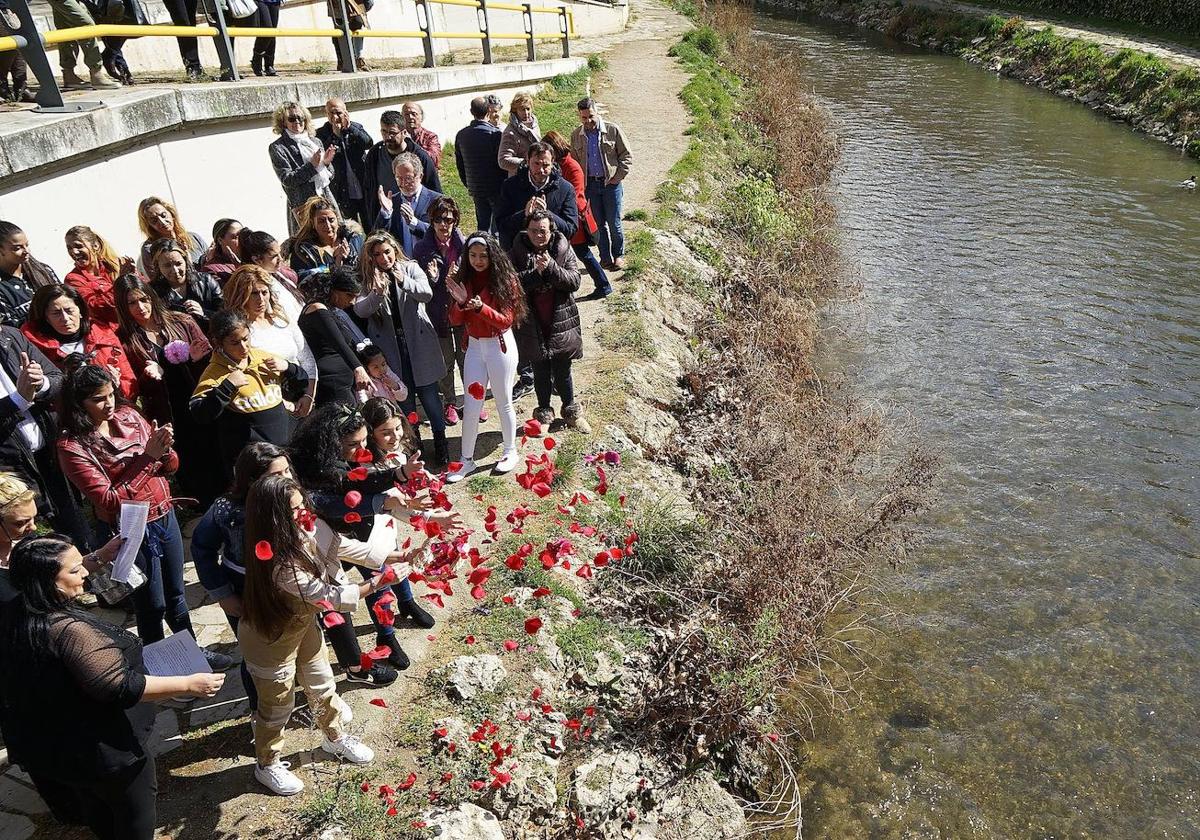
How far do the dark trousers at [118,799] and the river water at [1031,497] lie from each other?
3.90 meters

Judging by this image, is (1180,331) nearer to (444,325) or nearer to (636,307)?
(636,307)

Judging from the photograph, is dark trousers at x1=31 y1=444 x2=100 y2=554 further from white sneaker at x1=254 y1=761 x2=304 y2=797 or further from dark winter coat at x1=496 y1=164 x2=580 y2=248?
dark winter coat at x1=496 y1=164 x2=580 y2=248

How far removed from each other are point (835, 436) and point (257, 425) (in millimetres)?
5894

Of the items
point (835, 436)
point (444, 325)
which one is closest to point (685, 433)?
point (835, 436)

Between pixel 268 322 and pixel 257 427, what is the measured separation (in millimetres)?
667

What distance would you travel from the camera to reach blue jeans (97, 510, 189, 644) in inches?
176

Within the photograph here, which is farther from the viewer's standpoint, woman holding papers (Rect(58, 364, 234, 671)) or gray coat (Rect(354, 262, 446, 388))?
gray coat (Rect(354, 262, 446, 388))

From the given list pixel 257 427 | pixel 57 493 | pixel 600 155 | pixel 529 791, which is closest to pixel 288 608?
pixel 257 427

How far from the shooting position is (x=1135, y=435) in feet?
30.7

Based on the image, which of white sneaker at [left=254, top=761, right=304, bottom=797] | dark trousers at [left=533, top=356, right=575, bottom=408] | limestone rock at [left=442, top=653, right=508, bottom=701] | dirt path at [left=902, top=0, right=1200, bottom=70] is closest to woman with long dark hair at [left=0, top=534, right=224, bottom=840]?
white sneaker at [left=254, top=761, right=304, bottom=797]

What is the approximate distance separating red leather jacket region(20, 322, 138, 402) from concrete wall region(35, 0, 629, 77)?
18.6 ft

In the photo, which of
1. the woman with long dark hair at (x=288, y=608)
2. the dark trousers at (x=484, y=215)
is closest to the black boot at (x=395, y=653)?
the woman with long dark hair at (x=288, y=608)

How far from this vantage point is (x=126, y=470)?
14.4 ft

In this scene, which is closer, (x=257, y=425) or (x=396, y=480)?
(x=396, y=480)
